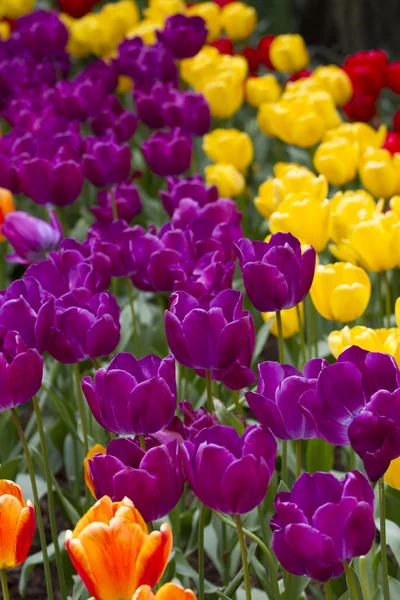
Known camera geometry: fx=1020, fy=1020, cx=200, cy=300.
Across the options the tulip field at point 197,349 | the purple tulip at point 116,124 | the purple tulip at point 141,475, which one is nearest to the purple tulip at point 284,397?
the tulip field at point 197,349

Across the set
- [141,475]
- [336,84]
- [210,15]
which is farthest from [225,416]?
[210,15]

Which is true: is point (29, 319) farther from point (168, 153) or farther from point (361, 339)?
point (168, 153)

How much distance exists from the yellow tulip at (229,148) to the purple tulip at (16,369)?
4.92 feet

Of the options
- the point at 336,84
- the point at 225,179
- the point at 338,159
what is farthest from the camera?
the point at 336,84

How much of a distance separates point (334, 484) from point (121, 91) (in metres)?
3.23

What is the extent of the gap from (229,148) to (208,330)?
1512 mm

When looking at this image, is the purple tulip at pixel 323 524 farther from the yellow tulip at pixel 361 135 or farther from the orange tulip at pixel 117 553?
the yellow tulip at pixel 361 135

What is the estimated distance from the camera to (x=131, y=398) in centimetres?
108

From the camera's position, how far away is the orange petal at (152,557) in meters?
0.87

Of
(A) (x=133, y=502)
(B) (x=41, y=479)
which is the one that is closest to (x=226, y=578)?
(B) (x=41, y=479)

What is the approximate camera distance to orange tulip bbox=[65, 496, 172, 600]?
870 mm

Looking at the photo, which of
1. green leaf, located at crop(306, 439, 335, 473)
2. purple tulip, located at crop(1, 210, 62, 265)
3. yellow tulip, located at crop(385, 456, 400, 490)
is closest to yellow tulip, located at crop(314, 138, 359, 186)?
purple tulip, located at crop(1, 210, 62, 265)

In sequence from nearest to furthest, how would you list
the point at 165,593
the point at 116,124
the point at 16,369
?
the point at 165,593 < the point at 16,369 < the point at 116,124

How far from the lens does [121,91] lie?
3.99m
